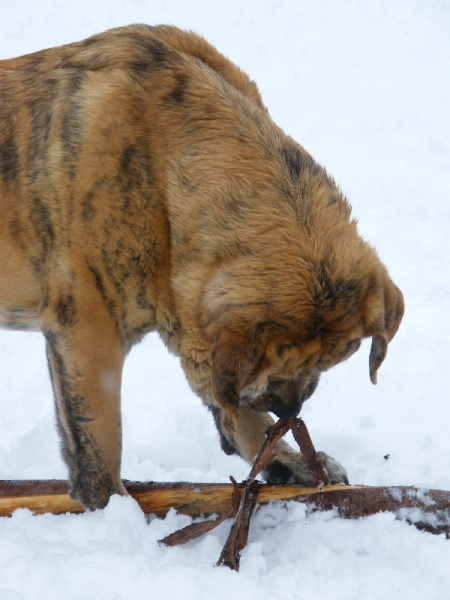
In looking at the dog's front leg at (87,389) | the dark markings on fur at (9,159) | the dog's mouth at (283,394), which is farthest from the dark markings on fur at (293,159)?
the dark markings on fur at (9,159)

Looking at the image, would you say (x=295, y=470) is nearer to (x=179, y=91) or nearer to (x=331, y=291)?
(x=331, y=291)

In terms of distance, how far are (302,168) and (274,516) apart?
60.2 inches

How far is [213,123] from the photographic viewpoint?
135 inches

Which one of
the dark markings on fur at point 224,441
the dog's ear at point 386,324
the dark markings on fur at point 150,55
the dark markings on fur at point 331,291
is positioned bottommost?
the dark markings on fur at point 224,441

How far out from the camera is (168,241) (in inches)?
133

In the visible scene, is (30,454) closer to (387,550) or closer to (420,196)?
(387,550)

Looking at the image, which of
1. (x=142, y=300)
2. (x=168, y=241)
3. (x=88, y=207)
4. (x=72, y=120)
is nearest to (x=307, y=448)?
(x=142, y=300)

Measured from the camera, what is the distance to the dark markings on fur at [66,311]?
338 centimetres

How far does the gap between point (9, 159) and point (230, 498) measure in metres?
1.93

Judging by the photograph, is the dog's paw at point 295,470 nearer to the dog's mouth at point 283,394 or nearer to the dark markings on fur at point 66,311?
the dog's mouth at point 283,394

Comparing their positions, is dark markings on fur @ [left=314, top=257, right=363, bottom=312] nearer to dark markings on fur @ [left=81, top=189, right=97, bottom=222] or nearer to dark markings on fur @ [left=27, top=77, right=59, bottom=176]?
dark markings on fur @ [left=81, top=189, right=97, bottom=222]

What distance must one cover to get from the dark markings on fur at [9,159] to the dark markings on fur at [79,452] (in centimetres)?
80

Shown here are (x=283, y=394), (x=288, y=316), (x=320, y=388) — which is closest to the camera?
(x=288, y=316)

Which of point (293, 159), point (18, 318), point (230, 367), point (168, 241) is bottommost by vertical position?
point (18, 318)
